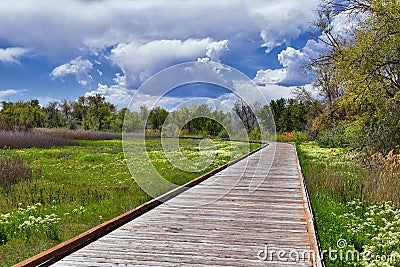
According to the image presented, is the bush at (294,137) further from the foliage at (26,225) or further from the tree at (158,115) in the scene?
the foliage at (26,225)

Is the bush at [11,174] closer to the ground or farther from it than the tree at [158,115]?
closer to the ground

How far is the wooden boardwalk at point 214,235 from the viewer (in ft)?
13.0

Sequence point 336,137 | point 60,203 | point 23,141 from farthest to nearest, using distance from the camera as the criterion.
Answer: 1. point 336,137
2. point 23,141
3. point 60,203

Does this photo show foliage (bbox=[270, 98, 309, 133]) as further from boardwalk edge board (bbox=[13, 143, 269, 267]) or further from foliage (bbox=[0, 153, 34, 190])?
boardwalk edge board (bbox=[13, 143, 269, 267])

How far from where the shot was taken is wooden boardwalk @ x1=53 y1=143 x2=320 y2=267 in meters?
3.96

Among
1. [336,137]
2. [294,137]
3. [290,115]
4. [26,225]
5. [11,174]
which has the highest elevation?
[290,115]

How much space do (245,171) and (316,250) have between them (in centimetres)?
748

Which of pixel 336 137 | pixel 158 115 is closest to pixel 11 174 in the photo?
pixel 158 115

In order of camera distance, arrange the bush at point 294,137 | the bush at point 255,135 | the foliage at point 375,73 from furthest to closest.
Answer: the bush at point 294,137 → the bush at point 255,135 → the foliage at point 375,73

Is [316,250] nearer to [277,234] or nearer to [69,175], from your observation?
[277,234]

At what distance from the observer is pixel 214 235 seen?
4816 mm

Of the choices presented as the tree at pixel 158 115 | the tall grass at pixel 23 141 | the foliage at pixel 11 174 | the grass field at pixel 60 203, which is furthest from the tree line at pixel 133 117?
the tall grass at pixel 23 141

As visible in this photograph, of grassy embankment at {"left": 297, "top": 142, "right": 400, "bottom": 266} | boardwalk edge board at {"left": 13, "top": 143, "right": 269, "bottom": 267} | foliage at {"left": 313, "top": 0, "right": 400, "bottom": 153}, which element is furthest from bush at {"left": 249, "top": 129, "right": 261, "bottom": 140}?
boardwalk edge board at {"left": 13, "top": 143, "right": 269, "bottom": 267}

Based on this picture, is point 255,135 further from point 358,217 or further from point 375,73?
point 358,217
